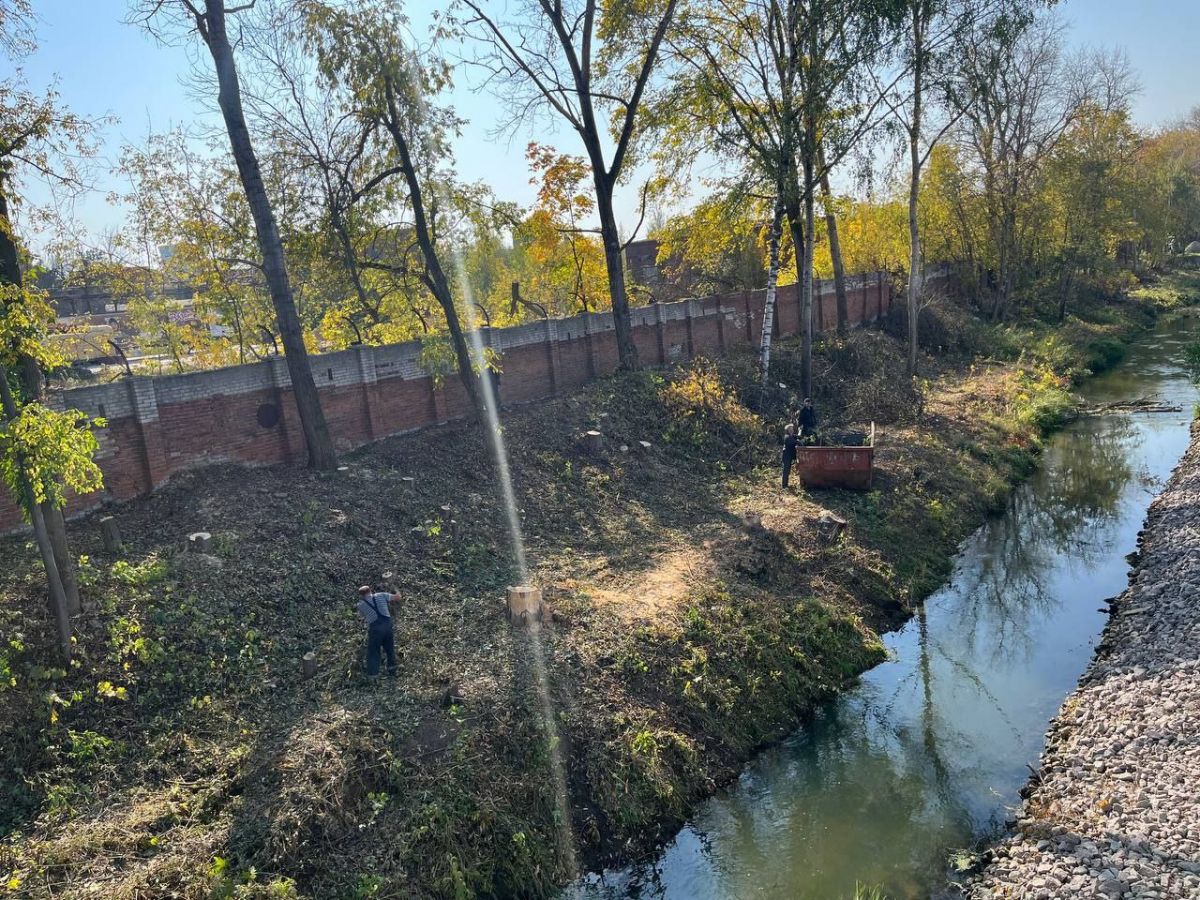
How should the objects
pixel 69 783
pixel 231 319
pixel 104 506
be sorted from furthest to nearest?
pixel 231 319 → pixel 104 506 → pixel 69 783

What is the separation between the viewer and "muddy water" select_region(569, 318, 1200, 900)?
7.45m

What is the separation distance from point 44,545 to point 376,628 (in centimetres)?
339

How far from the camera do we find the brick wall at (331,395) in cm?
1159

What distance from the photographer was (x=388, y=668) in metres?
8.63

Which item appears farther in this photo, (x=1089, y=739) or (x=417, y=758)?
(x=1089, y=739)

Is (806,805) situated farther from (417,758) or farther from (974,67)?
(974,67)

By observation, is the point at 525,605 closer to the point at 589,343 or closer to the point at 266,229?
the point at 266,229

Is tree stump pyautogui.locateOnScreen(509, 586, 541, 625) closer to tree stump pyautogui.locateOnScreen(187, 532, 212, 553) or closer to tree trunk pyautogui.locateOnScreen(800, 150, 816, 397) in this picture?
tree stump pyautogui.locateOnScreen(187, 532, 212, 553)

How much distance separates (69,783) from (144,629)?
1954 mm

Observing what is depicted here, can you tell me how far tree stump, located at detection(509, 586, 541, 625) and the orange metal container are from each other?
7.81 m

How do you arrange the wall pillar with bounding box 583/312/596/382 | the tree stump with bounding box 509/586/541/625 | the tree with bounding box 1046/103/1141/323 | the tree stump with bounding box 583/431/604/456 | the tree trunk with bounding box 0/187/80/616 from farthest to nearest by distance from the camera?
the tree with bounding box 1046/103/1141/323 → the wall pillar with bounding box 583/312/596/382 → the tree stump with bounding box 583/431/604/456 → the tree stump with bounding box 509/586/541/625 → the tree trunk with bounding box 0/187/80/616

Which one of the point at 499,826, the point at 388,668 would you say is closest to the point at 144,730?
the point at 388,668

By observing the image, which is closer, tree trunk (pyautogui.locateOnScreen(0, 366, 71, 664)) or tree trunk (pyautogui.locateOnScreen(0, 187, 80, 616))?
tree trunk (pyautogui.locateOnScreen(0, 366, 71, 664))

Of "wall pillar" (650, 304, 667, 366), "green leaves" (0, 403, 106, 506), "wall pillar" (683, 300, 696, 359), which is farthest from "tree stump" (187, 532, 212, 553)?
"wall pillar" (683, 300, 696, 359)
